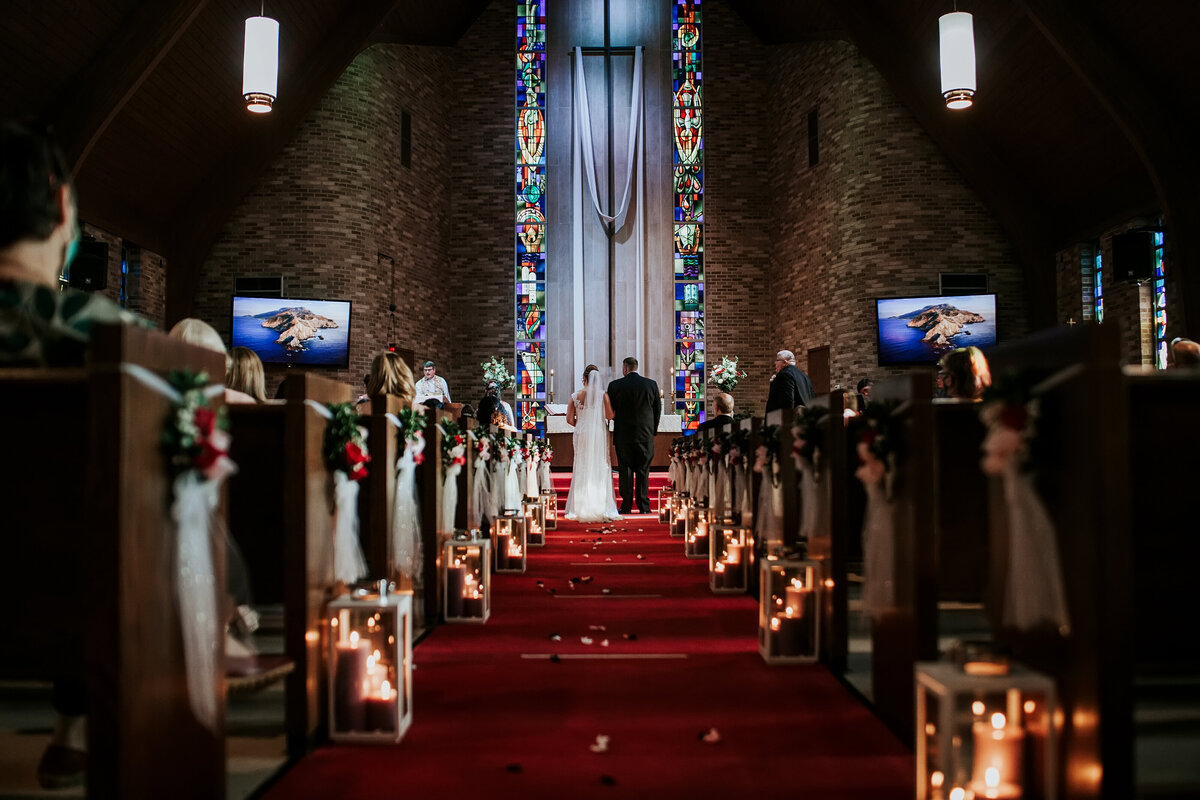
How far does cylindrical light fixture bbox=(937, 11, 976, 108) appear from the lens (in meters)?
8.66

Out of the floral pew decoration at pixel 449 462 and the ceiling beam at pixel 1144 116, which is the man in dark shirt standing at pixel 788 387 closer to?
the floral pew decoration at pixel 449 462

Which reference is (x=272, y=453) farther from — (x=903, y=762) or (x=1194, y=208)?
(x=1194, y=208)

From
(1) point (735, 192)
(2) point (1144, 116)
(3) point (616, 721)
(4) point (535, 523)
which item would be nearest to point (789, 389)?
(4) point (535, 523)

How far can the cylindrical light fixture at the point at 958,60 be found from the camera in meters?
8.66

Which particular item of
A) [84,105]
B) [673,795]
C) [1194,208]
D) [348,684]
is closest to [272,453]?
[348,684]

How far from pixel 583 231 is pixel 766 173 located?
10.2 ft

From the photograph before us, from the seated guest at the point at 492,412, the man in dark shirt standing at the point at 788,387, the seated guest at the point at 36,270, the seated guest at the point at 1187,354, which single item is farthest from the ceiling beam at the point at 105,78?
the seated guest at the point at 1187,354

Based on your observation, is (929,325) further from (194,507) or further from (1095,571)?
(194,507)

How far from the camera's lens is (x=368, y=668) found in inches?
116

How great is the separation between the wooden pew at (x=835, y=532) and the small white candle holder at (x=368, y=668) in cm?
169

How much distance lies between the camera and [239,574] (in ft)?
7.39

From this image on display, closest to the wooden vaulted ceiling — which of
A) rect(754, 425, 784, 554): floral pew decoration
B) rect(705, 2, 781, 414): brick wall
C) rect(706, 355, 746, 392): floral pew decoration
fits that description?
rect(705, 2, 781, 414): brick wall

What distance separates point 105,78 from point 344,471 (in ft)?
24.5

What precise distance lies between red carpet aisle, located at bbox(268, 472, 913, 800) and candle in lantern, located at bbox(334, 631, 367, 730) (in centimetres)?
9
